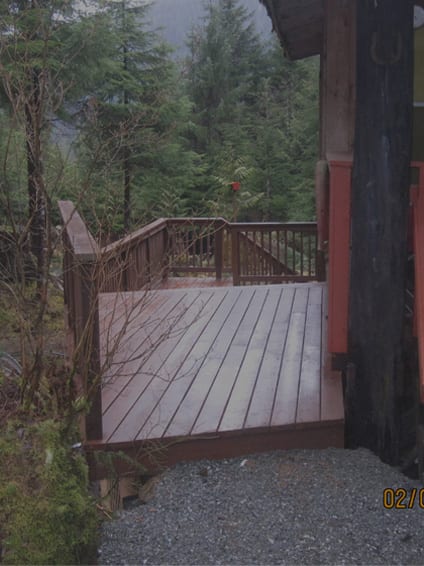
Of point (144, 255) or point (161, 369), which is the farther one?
point (144, 255)

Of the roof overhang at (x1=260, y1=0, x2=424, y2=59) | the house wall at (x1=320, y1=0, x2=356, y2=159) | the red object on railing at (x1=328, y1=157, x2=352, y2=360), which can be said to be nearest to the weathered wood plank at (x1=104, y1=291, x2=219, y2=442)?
the red object on railing at (x1=328, y1=157, x2=352, y2=360)

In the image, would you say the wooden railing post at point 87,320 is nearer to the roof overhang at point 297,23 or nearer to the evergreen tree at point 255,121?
the roof overhang at point 297,23

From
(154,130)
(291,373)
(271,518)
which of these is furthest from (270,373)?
(154,130)

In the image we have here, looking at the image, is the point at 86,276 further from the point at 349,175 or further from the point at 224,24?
the point at 224,24

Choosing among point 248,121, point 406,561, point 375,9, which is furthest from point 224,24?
point 406,561

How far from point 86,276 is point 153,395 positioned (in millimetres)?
1068

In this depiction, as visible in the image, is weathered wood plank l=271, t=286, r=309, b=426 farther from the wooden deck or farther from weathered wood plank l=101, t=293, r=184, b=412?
weathered wood plank l=101, t=293, r=184, b=412

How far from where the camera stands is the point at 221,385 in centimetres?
359

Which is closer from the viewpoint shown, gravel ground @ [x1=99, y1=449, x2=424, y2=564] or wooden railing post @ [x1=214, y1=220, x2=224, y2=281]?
gravel ground @ [x1=99, y1=449, x2=424, y2=564]
